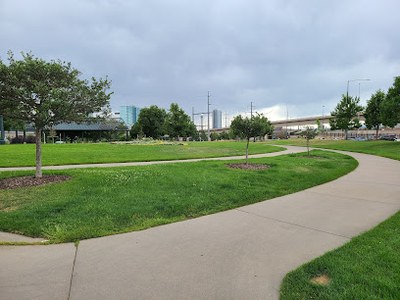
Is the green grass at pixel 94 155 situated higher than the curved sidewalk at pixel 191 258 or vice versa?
the green grass at pixel 94 155

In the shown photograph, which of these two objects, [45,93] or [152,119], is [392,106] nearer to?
[45,93]

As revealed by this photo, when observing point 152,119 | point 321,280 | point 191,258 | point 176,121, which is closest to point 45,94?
point 191,258

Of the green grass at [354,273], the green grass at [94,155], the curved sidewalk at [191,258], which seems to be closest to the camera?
the green grass at [354,273]

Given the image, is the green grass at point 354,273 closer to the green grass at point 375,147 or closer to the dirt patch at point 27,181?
the dirt patch at point 27,181

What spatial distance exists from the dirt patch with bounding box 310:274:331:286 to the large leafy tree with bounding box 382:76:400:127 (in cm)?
3549

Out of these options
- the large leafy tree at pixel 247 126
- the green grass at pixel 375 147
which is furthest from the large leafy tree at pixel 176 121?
the large leafy tree at pixel 247 126

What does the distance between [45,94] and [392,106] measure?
3526 centimetres

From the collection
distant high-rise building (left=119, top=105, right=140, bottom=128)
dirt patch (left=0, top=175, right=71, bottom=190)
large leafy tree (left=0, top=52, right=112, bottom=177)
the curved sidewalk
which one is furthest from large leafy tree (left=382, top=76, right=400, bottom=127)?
distant high-rise building (left=119, top=105, right=140, bottom=128)

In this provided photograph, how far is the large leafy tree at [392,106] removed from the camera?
1277 inches

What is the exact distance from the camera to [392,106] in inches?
1278

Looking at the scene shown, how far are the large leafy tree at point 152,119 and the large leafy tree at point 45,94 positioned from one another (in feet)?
197

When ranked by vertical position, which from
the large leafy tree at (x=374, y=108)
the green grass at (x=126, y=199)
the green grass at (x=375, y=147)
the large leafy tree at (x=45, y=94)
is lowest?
the green grass at (x=375, y=147)

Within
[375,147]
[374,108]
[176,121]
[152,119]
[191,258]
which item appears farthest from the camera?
[152,119]

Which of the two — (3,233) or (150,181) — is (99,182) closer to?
(150,181)
